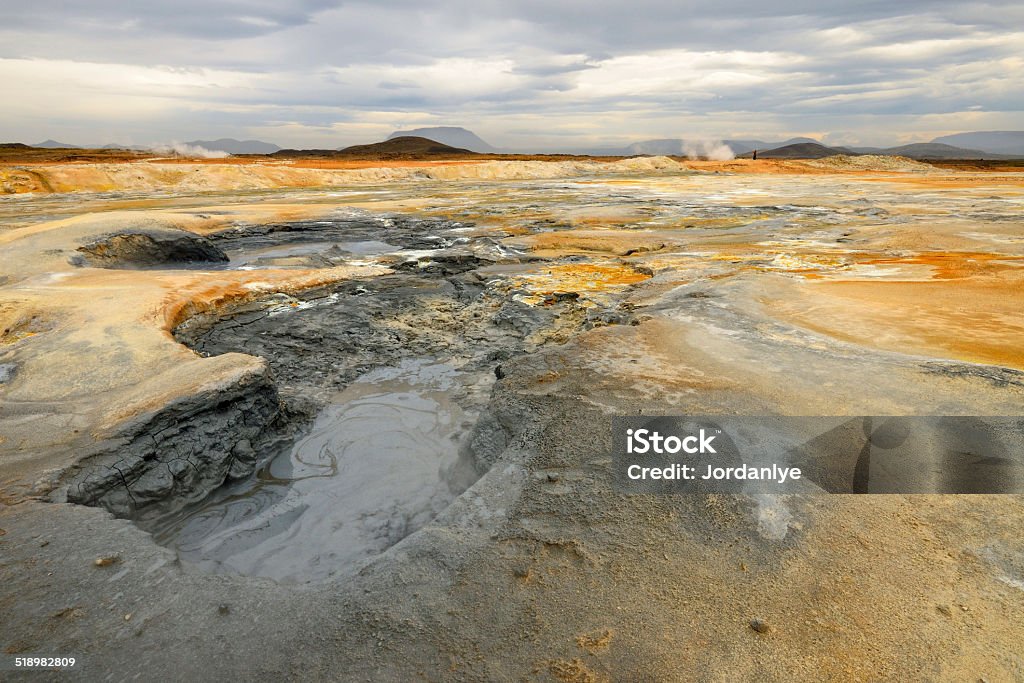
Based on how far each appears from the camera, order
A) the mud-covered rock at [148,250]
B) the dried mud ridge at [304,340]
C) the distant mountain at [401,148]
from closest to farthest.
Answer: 1. the dried mud ridge at [304,340]
2. the mud-covered rock at [148,250]
3. the distant mountain at [401,148]

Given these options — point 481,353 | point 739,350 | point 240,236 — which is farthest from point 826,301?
point 240,236

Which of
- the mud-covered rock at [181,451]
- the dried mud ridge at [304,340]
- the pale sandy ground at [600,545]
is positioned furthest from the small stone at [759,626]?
the mud-covered rock at [181,451]

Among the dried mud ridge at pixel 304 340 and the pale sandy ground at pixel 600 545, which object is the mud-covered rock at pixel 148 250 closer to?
the dried mud ridge at pixel 304 340

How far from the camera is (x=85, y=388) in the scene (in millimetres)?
4293

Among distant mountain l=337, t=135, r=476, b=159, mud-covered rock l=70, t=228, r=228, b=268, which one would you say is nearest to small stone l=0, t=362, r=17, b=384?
mud-covered rock l=70, t=228, r=228, b=268

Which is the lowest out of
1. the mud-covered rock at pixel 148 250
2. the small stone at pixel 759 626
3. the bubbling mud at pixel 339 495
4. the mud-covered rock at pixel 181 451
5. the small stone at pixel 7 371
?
the bubbling mud at pixel 339 495

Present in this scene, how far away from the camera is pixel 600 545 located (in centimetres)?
258

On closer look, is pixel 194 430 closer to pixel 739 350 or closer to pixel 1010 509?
pixel 739 350

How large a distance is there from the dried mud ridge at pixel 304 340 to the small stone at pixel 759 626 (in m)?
1.93

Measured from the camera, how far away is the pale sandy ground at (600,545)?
2051mm

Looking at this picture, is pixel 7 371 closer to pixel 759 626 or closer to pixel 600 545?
pixel 600 545

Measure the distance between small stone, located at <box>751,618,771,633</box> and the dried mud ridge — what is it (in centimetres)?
193

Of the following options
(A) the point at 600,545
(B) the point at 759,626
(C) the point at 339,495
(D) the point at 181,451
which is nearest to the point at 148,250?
(D) the point at 181,451

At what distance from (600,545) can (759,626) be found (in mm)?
712
